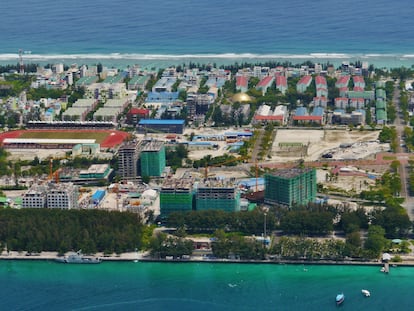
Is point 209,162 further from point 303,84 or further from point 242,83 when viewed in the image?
point 303,84

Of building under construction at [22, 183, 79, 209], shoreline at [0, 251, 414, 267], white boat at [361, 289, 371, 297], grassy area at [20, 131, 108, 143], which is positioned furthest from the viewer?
grassy area at [20, 131, 108, 143]

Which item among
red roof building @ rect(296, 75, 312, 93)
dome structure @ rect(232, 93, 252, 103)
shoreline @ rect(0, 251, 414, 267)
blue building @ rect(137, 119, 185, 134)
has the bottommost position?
shoreline @ rect(0, 251, 414, 267)

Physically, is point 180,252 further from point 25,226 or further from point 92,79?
point 92,79

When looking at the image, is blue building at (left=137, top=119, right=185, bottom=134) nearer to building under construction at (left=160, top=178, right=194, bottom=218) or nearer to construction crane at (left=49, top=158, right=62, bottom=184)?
construction crane at (left=49, top=158, right=62, bottom=184)

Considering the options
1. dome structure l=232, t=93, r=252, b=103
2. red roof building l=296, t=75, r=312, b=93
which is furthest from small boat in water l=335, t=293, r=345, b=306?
red roof building l=296, t=75, r=312, b=93

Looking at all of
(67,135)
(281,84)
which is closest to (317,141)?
(281,84)
